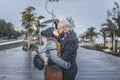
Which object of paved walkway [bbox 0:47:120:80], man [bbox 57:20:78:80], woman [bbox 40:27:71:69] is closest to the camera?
woman [bbox 40:27:71:69]

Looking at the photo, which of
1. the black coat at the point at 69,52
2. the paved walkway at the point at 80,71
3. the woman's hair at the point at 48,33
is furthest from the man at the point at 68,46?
the paved walkway at the point at 80,71

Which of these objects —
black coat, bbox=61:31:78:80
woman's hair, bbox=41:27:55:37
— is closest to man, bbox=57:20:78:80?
black coat, bbox=61:31:78:80

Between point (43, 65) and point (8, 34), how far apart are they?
451ft

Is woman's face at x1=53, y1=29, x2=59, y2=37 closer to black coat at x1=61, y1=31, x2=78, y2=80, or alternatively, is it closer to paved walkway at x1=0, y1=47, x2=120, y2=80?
black coat at x1=61, y1=31, x2=78, y2=80

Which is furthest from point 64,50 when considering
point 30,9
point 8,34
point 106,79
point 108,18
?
point 8,34

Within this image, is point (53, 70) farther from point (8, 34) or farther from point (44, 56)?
point (8, 34)

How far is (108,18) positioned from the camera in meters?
70.8

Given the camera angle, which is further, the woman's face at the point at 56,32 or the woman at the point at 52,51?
the woman's face at the point at 56,32

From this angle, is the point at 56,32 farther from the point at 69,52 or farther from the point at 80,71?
the point at 80,71

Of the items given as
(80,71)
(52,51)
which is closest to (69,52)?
(52,51)

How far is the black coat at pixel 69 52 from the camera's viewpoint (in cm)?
788

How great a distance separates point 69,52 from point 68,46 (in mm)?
97

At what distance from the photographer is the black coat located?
7.88m

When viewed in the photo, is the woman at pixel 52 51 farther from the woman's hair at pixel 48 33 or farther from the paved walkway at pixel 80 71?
the paved walkway at pixel 80 71
